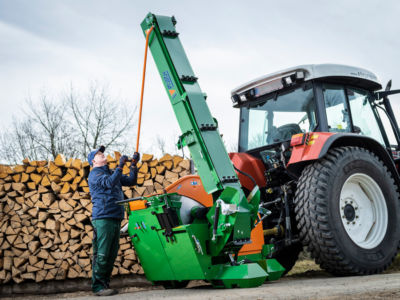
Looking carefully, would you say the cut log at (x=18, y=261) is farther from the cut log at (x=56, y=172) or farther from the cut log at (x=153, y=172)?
the cut log at (x=153, y=172)

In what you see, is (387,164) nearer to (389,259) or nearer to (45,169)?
(389,259)

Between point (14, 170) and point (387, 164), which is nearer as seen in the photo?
point (387, 164)

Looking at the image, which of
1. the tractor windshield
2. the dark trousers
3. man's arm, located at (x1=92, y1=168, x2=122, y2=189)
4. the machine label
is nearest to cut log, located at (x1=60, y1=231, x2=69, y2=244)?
the dark trousers

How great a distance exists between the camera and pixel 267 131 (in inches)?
194

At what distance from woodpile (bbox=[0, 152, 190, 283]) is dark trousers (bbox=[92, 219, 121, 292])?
80.0 inches

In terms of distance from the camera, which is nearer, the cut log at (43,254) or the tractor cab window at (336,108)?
the tractor cab window at (336,108)

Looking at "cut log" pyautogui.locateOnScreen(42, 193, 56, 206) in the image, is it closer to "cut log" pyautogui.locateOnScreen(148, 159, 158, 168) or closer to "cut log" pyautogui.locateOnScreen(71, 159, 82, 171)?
"cut log" pyautogui.locateOnScreen(71, 159, 82, 171)

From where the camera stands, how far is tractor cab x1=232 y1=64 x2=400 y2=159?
452 cm

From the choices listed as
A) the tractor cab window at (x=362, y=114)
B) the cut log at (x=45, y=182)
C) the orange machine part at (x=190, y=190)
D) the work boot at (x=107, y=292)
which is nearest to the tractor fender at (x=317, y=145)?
the tractor cab window at (x=362, y=114)

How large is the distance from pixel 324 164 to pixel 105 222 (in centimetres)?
→ 216

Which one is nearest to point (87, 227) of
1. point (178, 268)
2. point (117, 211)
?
point (117, 211)

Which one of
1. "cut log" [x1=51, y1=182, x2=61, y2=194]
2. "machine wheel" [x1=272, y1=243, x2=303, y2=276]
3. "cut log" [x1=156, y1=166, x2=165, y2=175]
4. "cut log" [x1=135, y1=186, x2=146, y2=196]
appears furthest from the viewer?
"cut log" [x1=156, y1=166, x2=165, y2=175]

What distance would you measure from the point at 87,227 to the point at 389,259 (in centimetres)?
402

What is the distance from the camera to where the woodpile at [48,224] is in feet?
19.6
